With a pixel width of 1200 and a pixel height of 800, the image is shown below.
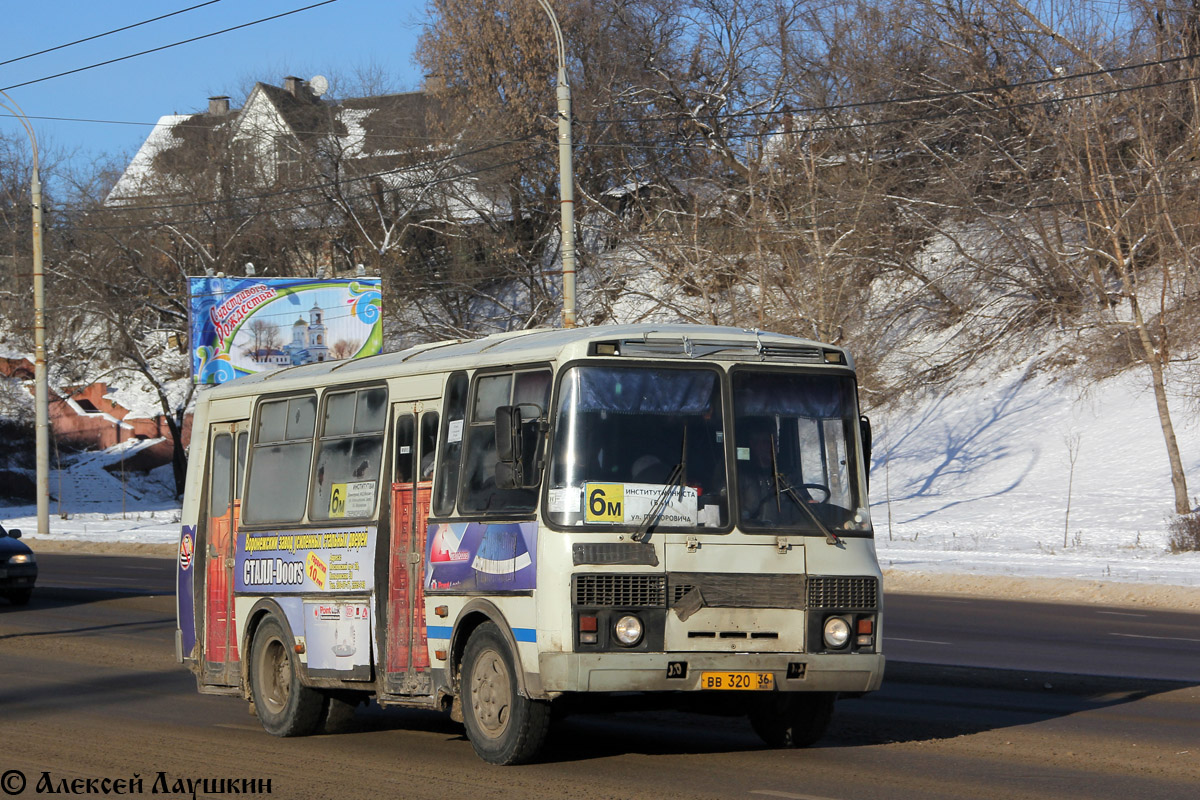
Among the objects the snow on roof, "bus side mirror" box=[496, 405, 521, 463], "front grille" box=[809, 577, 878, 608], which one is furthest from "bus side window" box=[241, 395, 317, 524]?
the snow on roof

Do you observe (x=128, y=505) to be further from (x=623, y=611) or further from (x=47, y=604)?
(x=623, y=611)

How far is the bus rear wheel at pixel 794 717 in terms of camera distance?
912 centimetres

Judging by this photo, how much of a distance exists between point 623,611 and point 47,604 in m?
16.4

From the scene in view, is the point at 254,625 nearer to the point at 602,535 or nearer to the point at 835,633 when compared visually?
the point at 602,535

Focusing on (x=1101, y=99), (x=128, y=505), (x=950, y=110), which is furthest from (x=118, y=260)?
(x=1101, y=99)

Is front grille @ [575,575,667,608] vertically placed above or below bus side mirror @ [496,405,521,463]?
below

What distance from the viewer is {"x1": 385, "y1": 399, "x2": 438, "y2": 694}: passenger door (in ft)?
30.8

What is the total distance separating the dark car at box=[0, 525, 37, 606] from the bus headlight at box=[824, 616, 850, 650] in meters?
16.4

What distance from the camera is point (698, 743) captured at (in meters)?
9.58

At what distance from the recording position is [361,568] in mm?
9945

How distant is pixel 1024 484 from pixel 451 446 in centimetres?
2879

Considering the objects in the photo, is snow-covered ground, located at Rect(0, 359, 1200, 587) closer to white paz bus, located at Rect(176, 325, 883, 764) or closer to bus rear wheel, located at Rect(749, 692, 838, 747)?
bus rear wheel, located at Rect(749, 692, 838, 747)

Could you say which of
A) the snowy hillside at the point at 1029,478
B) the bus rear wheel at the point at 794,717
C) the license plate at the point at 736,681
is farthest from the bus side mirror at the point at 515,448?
the snowy hillside at the point at 1029,478

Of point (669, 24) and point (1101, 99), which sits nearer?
point (1101, 99)
